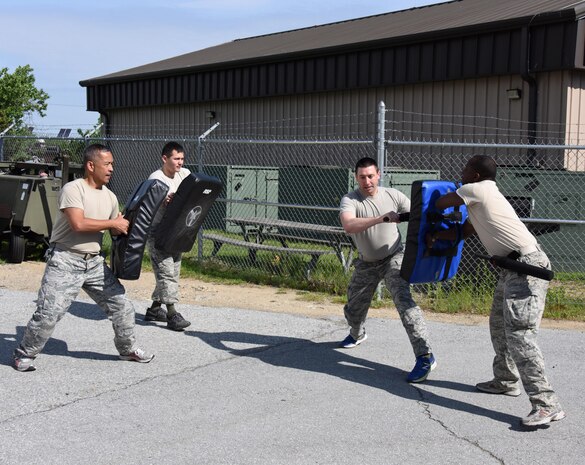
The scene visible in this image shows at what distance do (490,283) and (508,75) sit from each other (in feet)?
16.7

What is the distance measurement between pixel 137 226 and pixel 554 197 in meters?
6.26

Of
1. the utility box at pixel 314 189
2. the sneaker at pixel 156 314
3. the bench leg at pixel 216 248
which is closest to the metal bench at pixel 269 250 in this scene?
the bench leg at pixel 216 248

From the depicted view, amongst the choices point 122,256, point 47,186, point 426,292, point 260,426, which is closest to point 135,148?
point 47,186

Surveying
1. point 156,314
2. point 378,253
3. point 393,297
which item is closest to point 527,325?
point 393,297

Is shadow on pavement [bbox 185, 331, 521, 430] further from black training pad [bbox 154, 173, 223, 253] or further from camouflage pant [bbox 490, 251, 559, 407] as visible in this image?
black training pad [bbox 154, 173, 223, 253]

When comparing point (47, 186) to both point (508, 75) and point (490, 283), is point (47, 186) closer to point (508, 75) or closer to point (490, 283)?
point (490, 283)

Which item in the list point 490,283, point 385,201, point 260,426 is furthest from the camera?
point 490,283

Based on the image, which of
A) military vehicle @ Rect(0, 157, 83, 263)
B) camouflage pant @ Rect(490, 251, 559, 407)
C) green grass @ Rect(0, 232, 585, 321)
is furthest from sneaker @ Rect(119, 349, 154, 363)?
military vehicle @ Rect(0, 157, 83, 263)

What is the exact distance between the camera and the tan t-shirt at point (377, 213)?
6.21 m

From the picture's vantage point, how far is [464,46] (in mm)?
13320

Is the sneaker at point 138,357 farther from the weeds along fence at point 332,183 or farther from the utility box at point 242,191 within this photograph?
the utility box at point 242,191

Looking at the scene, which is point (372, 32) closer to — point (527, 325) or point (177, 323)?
point (177, 323)

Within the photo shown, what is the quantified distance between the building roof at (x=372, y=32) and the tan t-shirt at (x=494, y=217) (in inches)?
300

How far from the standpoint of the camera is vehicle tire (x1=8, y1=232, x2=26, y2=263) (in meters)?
11.5
